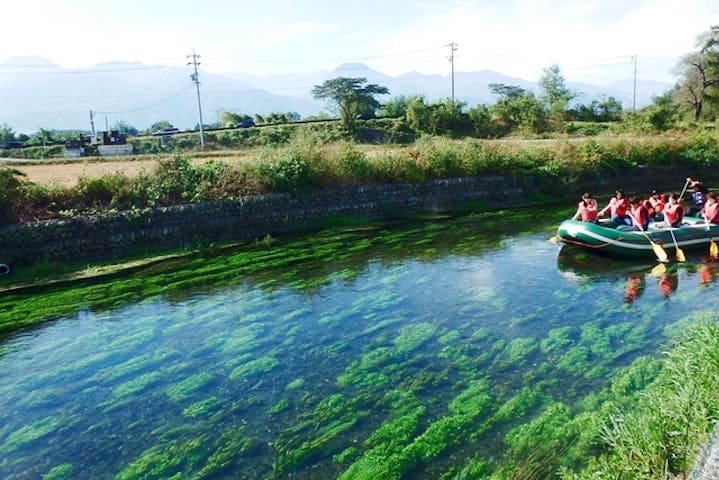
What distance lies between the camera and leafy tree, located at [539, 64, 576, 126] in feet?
152

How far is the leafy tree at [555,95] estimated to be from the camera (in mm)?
46237

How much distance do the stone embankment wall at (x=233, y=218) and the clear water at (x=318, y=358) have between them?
2.17 m

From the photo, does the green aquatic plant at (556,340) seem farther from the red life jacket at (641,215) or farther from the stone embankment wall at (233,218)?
the stone embankment wall at (233,218)

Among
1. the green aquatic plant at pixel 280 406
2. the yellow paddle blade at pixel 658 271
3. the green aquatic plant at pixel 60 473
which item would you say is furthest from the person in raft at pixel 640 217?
the green aquatic plant at pixel 60 473

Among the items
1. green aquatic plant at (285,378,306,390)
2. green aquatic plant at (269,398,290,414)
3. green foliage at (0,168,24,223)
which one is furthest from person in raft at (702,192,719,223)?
green foliage at (0,168,24,223)

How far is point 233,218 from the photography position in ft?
58.2

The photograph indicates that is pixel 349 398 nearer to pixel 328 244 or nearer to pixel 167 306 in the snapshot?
pixel 167 306

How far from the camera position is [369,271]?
13.6 meters

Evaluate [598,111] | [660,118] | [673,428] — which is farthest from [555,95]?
[673,428]

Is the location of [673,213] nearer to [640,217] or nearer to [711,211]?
[640,217]

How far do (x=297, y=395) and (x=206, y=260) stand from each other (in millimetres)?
8486

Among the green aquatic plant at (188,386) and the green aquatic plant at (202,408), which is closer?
the green aquatic plant at (202,408)

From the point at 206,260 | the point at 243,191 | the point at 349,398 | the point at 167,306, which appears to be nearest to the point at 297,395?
the point at 349,398

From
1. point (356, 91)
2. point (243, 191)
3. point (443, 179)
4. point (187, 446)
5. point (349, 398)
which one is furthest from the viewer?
point (356, 91)
